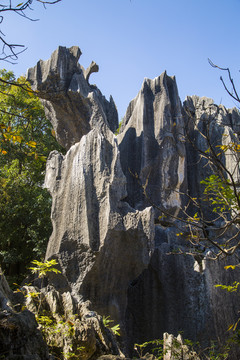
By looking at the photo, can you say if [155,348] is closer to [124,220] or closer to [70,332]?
[70,332]

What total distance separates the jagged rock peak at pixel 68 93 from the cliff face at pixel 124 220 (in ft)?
0.09

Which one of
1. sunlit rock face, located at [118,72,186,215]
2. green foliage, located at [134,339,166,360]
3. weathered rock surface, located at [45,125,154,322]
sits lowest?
green foliage, located at [134,339,166,360]

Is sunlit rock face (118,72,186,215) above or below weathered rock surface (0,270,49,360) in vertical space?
above

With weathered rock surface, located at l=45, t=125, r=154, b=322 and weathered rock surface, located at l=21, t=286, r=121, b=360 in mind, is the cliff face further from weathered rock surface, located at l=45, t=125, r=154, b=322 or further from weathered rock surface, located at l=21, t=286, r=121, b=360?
weathered rock surface, located at l=21, t=286, r=121, b=360

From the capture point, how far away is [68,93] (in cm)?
1058

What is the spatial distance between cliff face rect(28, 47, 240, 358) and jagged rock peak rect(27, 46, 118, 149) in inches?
1.1

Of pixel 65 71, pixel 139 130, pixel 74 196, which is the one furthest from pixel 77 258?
pixel 65 71

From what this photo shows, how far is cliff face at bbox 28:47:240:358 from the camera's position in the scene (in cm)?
845

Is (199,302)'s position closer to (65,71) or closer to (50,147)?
(65,71)

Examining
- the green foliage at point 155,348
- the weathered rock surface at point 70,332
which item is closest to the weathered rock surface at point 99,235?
the green foliage at point 155,348

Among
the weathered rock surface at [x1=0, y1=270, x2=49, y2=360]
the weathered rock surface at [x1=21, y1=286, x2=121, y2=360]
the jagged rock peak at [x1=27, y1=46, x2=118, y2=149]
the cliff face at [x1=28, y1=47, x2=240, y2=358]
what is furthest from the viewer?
the jagged rock peak at [x1=27, y1=46, x2=118, y2=149]

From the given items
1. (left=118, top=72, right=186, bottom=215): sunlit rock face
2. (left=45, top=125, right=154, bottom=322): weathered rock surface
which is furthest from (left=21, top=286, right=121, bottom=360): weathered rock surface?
(left=118, top=72, right=186, bottom=215): sunlit rock face

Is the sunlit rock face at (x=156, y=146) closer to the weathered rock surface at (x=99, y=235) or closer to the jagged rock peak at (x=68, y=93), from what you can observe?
the jagged rock peak at (x=68, y=93)

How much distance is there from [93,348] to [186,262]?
17.5 feet
